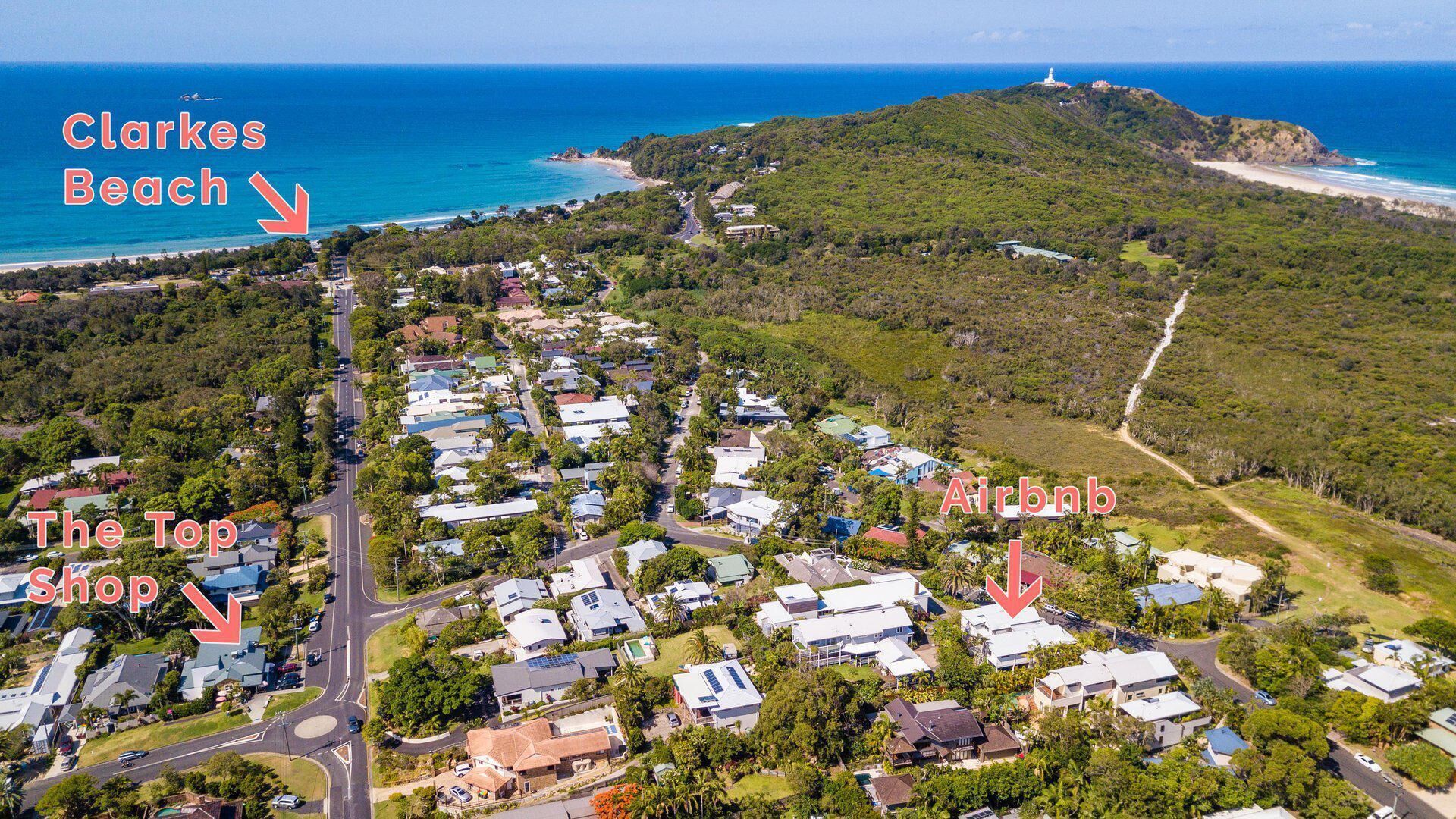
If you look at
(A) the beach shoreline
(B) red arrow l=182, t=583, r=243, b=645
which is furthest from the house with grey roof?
(A) the beach shoreline

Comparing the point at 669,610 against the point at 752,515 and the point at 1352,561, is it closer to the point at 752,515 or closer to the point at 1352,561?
the point at 752,515

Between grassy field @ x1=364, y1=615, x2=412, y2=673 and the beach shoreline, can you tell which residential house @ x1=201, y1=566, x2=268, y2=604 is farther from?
the beach shoreline

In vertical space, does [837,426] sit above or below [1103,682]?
above

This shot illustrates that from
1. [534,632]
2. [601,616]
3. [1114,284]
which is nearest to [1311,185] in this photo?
[1114,284]

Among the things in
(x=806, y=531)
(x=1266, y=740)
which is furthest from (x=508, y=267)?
(x=1266, y=740)

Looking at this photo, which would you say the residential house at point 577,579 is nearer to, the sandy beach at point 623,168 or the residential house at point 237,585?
the residential house at point 237,585

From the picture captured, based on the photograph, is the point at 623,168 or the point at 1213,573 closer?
the point at 1213,573

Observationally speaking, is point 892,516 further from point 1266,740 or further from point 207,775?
point 207,775
